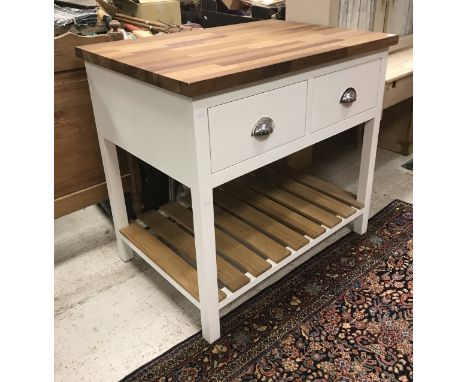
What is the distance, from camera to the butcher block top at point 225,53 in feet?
2.92

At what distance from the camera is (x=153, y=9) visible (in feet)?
6.79

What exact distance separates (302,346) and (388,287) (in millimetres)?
388

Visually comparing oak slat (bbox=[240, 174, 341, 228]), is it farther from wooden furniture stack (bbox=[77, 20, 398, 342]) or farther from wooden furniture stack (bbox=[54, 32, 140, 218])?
wooden furniture stack (bbox=[54, 32, 140, 218])

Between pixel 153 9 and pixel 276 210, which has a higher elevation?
pixel 153 9

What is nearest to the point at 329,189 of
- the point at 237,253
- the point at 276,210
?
the point at 276,210

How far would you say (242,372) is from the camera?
1103mm

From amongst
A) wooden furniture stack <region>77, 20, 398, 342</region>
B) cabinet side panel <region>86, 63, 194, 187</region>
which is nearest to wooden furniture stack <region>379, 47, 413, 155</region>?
wooden furniture stack <region>77, 20, 398, 342</region>

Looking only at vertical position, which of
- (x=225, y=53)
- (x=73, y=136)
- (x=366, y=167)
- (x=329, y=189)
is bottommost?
(x=329, y=189)

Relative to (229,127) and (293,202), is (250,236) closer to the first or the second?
(293,202)

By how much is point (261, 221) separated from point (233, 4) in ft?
4.11

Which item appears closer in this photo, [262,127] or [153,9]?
[262,127]

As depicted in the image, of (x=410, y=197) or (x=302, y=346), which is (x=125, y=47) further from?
(x=410, y=197)

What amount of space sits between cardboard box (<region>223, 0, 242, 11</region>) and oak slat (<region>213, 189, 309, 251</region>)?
1.05 m

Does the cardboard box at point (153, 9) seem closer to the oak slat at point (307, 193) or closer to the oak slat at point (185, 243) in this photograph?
the oak slat at point (307, 193)
